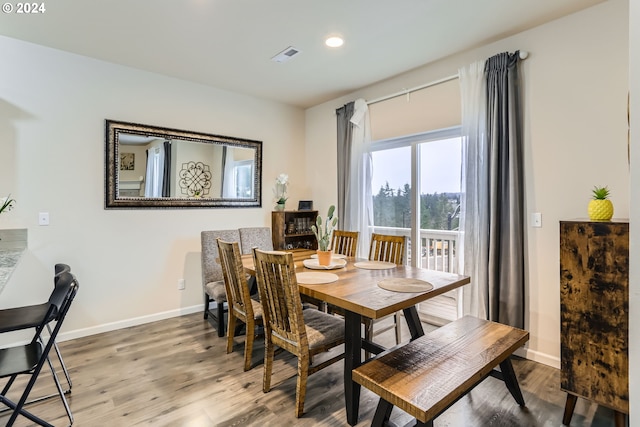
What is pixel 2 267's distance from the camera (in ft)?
6.71

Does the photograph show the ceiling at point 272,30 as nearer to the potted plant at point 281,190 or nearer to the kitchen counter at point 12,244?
the potted plant at point 281,190

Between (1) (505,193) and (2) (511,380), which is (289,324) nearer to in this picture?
(2) (511,380)

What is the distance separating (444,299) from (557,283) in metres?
1.15

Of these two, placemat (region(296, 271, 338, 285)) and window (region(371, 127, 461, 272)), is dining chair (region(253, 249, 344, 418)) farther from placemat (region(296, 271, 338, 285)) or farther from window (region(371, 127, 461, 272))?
window (region(371, 127, 461, 272))

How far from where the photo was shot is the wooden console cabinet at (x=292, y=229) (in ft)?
14.1

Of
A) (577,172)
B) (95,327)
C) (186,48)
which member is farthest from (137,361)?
(577,172)

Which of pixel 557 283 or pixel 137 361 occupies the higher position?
pixel 557 283

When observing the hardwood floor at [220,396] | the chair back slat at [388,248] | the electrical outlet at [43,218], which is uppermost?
the electrical outlet at [43,218]

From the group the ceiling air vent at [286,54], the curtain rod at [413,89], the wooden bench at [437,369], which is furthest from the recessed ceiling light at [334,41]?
the wooden bench at [437,369]

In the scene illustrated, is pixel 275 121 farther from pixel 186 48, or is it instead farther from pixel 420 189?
pixel 420 189

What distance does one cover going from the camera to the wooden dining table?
5.79ft

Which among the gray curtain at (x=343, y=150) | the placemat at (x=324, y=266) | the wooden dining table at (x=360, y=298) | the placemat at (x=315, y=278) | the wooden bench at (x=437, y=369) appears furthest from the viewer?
the gray curtain at (x=343, y=150)

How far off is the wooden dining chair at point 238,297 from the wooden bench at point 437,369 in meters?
1.08

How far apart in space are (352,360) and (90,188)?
2.92 m
